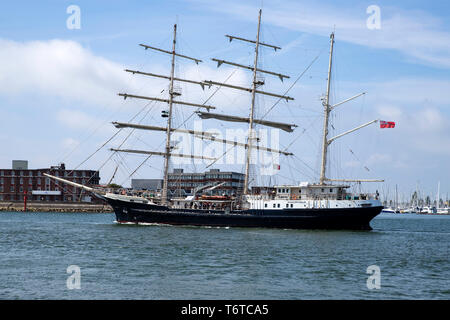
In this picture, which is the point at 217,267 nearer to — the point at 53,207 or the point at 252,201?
the point at 252,201

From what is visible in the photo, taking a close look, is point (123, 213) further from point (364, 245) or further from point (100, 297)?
point (100, 297)

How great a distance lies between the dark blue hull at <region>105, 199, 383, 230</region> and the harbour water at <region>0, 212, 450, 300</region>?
9.20 meters

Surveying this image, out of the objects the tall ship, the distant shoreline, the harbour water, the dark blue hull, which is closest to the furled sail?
the tall ship

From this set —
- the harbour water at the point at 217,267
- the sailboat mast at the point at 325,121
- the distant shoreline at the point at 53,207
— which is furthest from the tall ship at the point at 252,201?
the distant shoreline at the point at 53,207

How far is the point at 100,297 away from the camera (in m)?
18.7

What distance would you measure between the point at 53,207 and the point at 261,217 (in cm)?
7906

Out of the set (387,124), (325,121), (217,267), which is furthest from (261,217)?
(217,267)

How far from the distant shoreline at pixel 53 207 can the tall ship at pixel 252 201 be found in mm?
60826

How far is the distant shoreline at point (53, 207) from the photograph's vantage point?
4567 inches

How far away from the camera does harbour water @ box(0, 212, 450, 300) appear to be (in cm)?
2003

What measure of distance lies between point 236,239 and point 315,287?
19.8 m

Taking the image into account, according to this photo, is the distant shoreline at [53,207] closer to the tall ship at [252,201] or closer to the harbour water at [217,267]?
the tall ship at [252,201]

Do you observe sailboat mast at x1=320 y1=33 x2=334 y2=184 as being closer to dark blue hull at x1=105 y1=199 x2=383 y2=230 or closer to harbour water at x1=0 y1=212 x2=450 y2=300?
dark blue hull at x1=105 y1=199 x2=383 y2=230
